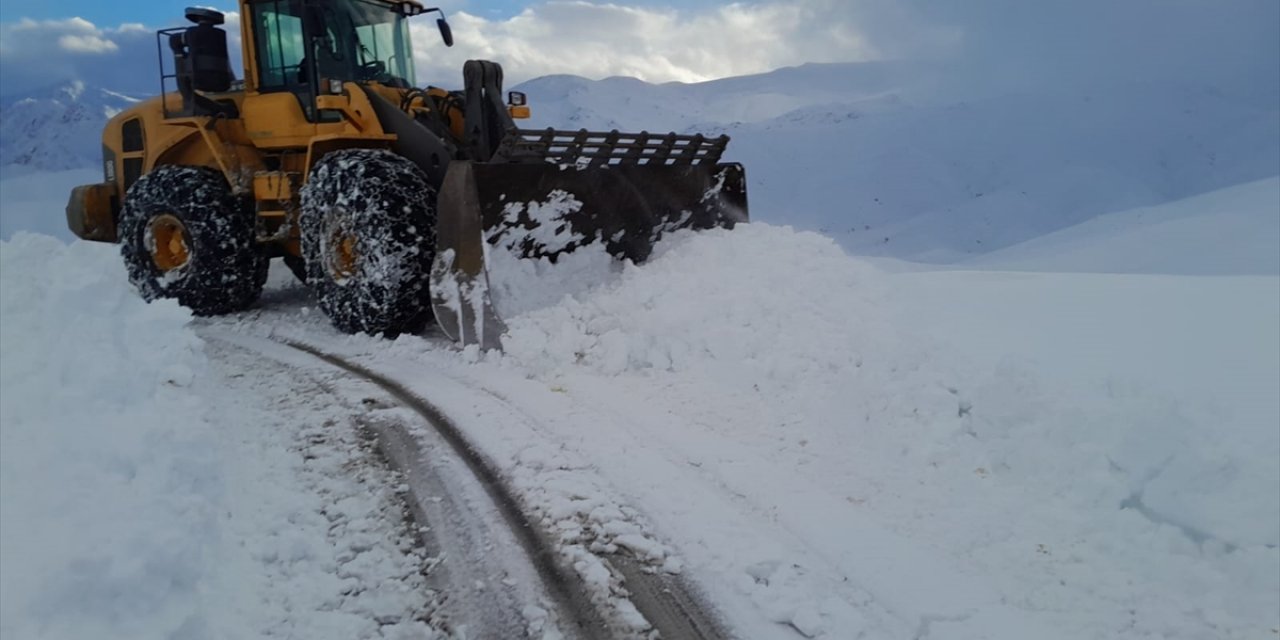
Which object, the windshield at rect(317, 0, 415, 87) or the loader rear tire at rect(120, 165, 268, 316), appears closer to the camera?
the windshield at rect(317, 0, 415, 87)

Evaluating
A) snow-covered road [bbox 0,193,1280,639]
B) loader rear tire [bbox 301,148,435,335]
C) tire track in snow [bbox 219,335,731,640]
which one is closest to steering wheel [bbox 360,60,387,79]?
loader rear tire [bbox 301,148,435,335]

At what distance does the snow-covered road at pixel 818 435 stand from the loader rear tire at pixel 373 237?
0.91ft

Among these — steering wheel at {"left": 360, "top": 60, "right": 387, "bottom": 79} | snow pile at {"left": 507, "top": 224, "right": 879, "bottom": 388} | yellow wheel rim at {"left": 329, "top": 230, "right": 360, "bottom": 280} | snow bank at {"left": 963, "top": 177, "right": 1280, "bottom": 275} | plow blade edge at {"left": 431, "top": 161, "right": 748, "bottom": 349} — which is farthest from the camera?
snow bank at {"left": 963, "top": 177, "right": 1280, "bottom": 275}

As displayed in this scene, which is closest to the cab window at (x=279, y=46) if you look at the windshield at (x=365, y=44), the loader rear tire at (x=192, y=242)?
the windshield at (x=365, y=44)

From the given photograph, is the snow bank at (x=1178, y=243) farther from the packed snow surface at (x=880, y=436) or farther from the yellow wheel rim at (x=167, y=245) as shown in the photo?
the yellow wheel rim at (x=167, y=245)

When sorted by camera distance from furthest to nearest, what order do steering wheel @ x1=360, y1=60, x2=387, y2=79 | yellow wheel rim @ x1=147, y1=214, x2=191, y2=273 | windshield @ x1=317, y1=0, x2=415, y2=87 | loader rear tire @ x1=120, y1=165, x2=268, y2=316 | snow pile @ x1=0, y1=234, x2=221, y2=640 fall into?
yellow wheel rim @ x1=147, y1=214, x2=191, y2=273 → loader rear tire @ x1=120, y1=165, x2=268, y2=316 → steering wheel @ x1=360, y1=60, x2=387, y2=79 → windshield @ x1=317, y1=0, x2=415, y2=87 → snow pile @ x1=0, y1=234, x2=221, y2=640

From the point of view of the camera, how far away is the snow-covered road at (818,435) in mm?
2760

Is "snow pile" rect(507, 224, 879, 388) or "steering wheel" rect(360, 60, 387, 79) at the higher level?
"steering wheel" rect(360, 60, 387, 79)

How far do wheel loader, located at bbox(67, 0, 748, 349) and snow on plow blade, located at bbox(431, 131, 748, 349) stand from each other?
0.01 m

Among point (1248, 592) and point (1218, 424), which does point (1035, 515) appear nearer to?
point (1248, 592)

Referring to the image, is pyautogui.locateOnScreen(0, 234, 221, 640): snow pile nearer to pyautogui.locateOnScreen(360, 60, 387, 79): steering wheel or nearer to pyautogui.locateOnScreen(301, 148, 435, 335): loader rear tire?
pyautogui.locateOnScreen(301, 148, 435, 335): loader rear tire

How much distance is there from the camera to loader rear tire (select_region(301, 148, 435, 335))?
234 inches

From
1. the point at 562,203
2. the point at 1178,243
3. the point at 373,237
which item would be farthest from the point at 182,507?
the point at 1178,243

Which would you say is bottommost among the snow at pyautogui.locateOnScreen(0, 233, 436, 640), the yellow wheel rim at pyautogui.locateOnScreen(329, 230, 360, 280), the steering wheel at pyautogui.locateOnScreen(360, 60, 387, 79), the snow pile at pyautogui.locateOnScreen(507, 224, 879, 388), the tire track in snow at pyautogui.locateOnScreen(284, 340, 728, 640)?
the tire track in snow at pyautogui.locateOnScreen(284, 340, 728, 640)
